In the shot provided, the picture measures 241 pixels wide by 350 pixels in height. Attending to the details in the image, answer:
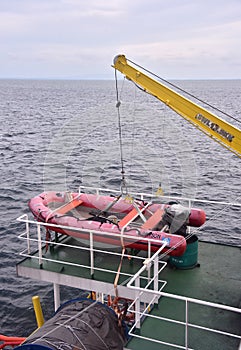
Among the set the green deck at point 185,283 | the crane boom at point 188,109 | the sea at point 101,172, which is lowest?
the sea at point 101,172

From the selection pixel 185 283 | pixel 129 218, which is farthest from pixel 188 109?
pixel 185 283

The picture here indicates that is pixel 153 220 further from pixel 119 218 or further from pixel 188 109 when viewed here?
pixel 188 109

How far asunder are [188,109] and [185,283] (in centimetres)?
413

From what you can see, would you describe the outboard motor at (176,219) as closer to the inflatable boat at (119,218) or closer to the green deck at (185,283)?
the inflatable boat at (119,218)

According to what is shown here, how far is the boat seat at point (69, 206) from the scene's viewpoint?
1230 cm

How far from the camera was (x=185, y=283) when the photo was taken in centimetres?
1006

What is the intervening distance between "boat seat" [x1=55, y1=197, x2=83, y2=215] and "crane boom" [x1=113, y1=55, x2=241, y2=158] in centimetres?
396

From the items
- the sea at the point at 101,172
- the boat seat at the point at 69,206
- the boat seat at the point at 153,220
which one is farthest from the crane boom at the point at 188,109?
the boat seat at the point at 69,206

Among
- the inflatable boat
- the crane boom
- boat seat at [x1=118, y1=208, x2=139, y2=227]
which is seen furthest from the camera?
boat seat at [x1=118, y1=208, x2=139, y2=227]

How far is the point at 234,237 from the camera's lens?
19.7 m

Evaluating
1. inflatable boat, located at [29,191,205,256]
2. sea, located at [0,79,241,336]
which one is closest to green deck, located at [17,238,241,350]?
inflatable boat, located at [29,191,205,256]

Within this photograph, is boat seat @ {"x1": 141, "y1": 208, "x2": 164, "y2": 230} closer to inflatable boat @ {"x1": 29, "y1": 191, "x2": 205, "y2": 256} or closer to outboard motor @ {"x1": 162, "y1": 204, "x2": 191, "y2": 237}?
inflatable boat @ {"x1": 29, "y1": 191, "x2": 205, "y2": 256}

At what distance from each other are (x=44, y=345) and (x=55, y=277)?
2461 mm

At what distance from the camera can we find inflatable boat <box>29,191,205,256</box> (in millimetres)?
10242
